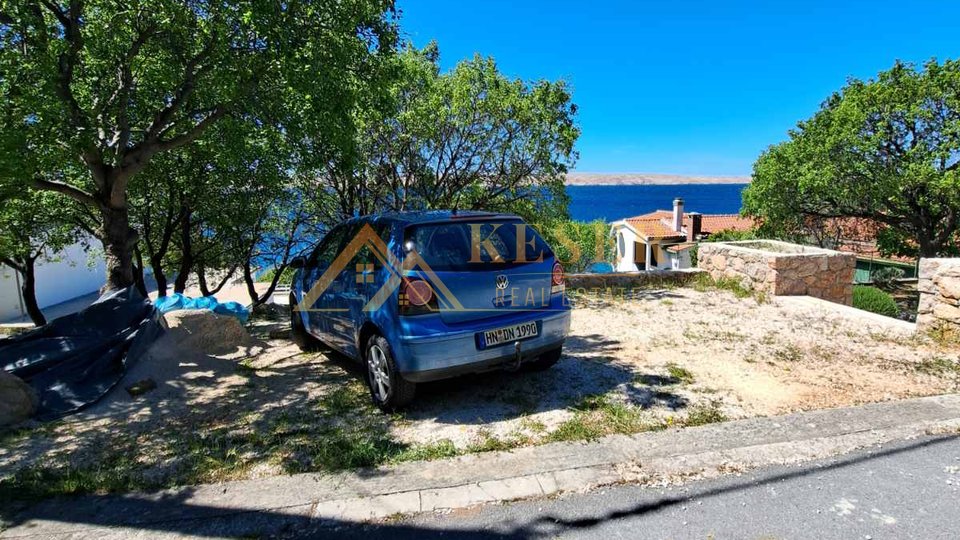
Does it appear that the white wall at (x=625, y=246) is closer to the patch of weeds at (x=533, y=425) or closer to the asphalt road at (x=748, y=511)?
the patch of weeds at (x=533, y=425)

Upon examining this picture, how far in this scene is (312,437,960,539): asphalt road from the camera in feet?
7.79

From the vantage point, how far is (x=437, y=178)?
1195 cm

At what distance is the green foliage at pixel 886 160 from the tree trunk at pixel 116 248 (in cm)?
1755

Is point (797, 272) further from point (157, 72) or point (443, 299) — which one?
point (157, 72)

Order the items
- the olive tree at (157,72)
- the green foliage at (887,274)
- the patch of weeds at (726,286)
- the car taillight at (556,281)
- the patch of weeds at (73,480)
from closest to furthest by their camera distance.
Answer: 1. the patch of weeds at (73,480)
2. the car taillight at (556,281)
3. the olive tree at (157,72)
4. the patch of weeds at (726,286)
5. the green foliage at (887,274)

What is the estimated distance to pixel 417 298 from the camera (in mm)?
3545

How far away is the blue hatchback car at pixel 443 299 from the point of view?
3.56m

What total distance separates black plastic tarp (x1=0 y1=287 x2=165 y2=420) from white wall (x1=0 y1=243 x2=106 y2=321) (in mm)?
14773

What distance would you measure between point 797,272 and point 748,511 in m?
6.79

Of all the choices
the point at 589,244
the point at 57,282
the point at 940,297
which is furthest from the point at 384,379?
the point at 589,244

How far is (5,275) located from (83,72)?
1616 cm

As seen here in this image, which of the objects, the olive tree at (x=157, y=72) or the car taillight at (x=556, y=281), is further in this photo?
the olive tree at (x=157, y=72)

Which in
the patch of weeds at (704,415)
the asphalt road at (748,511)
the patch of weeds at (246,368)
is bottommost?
the asphalt road at (748,511)

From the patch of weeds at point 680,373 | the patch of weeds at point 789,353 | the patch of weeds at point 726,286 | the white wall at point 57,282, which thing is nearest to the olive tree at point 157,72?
the patch of weeds at point 680,373
